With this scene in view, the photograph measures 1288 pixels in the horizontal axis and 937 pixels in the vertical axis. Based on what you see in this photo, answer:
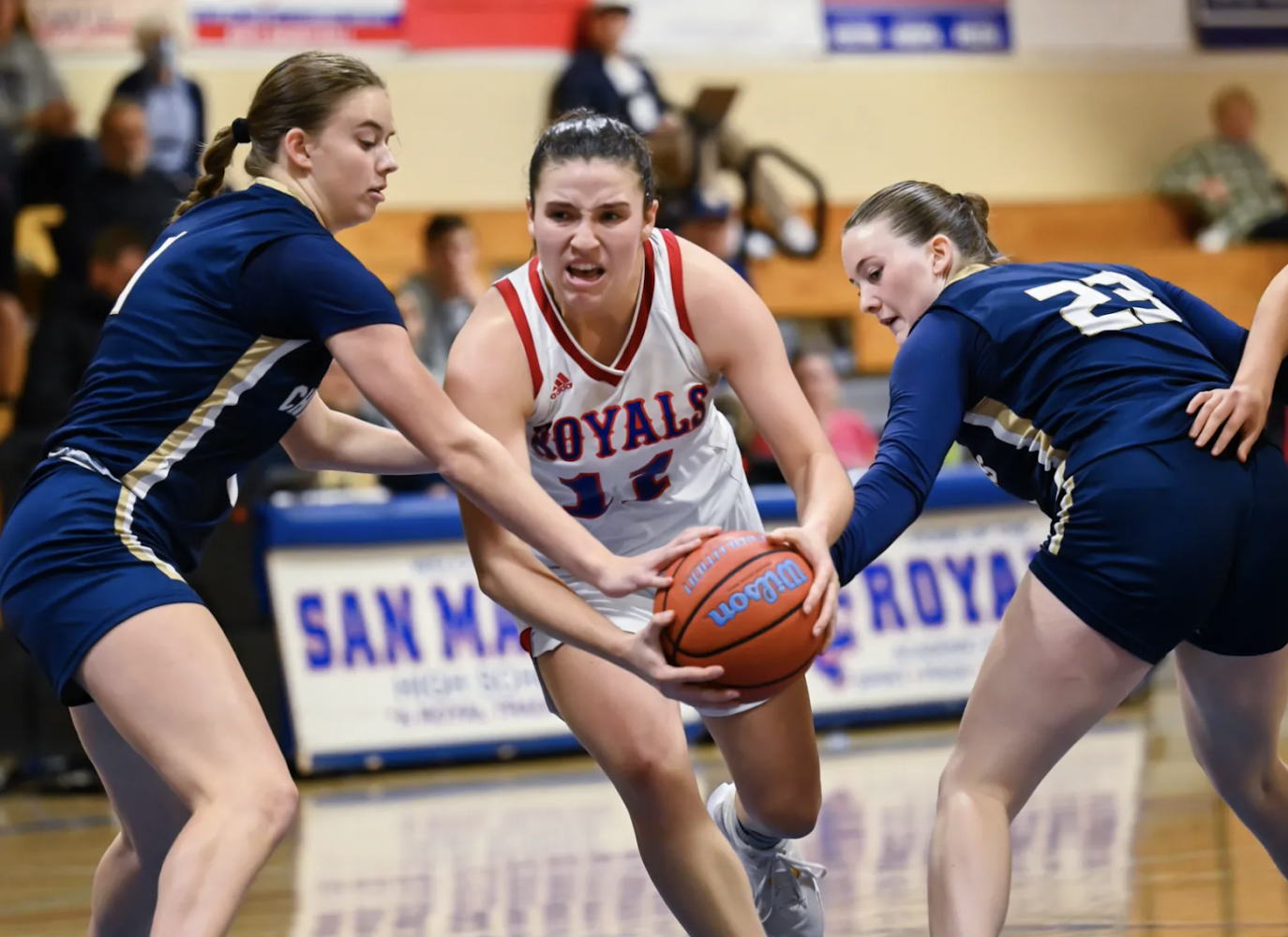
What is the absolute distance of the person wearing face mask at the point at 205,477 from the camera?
2.85 meters

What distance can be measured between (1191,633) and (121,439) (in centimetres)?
210

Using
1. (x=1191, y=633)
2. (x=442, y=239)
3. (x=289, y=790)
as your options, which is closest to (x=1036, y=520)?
(x=442, y=239)

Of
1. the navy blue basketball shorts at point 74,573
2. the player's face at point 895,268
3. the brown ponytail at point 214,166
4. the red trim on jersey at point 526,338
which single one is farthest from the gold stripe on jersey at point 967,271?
the navy blue basketball shorts at point 74,573

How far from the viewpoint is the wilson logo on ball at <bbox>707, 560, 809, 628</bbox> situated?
117 inches

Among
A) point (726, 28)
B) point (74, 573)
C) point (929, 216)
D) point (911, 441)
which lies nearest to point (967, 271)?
point (929, 216)

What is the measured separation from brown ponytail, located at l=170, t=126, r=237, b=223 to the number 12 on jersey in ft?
3.15

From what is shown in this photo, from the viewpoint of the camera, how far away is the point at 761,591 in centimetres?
299

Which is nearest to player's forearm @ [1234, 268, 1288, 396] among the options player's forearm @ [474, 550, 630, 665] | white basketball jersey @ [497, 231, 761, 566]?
white basketball jersey @ [497, 231, 761, 566]

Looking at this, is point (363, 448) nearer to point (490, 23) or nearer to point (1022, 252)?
point (490, 23)

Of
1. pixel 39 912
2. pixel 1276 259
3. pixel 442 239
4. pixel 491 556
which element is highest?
pixel 491 556

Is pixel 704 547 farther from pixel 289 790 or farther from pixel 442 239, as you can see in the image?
pixel 442 239

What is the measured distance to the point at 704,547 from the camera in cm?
307

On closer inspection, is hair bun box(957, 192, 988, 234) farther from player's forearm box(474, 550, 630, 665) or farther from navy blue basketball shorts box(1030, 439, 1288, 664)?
player's forearm box(474, 550, 630, 665)

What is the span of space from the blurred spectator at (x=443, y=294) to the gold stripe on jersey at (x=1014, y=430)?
17.9ft
